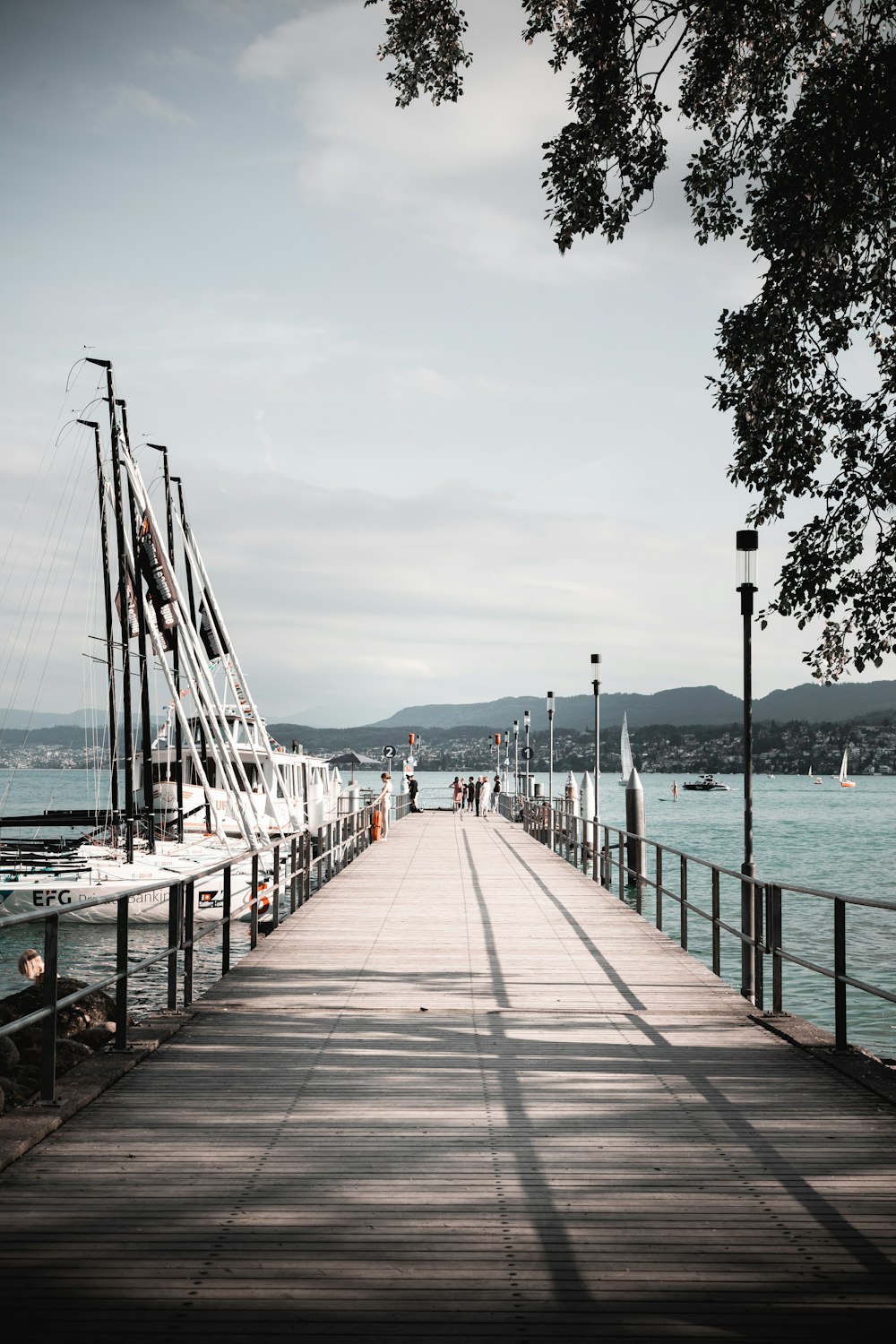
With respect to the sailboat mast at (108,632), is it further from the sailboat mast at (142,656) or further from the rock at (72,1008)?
the rock at (72,1008)

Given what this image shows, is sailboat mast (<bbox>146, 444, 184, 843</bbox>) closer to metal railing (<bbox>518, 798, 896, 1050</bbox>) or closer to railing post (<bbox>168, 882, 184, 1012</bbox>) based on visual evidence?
metal railing (<bbox>518, 798, 896, 1050</bbox>)

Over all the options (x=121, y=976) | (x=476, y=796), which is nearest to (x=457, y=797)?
(x=476, y=796)

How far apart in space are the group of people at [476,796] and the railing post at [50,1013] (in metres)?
43.4

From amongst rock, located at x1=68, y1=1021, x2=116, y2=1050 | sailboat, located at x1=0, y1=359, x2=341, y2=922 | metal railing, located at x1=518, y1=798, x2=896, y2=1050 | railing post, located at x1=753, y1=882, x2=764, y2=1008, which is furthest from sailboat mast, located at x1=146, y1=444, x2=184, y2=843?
railing post, located at x1=753, y1=882, x2=764, y2=1008

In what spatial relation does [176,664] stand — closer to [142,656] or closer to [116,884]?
[142,656]

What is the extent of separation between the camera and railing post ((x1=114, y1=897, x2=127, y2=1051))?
735cm

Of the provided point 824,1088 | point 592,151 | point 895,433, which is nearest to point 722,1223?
point 824,1088

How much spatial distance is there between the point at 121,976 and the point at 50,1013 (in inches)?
50.2

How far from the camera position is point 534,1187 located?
5297mm

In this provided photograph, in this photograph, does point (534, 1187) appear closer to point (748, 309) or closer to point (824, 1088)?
point (824, 1088)

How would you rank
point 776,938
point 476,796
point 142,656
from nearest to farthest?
point 776,938, point 142,656, point 476,796

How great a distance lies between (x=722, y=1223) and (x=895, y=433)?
6.54 metres

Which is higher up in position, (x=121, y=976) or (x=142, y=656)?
(x=142, y=656)

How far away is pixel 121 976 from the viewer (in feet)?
24.2
